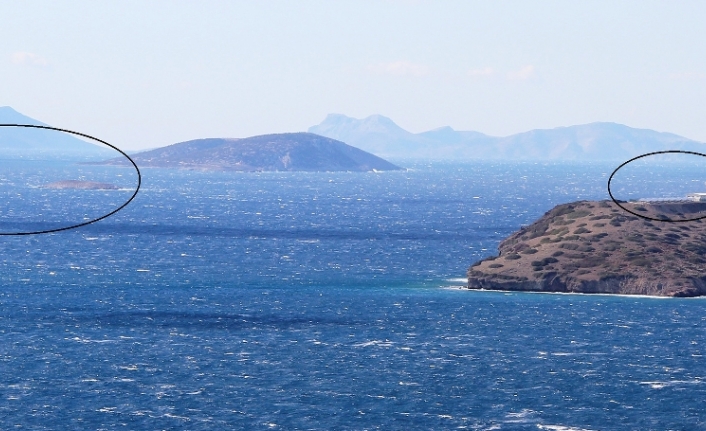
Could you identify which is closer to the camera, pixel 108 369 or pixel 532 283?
pixel 108 369

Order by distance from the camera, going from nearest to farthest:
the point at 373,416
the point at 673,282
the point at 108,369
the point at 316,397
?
the point at 373,416 → the point at 316,397 → the point at 108,369 → the point at 673,282

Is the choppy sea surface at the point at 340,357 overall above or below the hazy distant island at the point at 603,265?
below

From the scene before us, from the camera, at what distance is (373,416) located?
92.6 meters

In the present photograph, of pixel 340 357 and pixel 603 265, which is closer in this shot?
pixel 340 357

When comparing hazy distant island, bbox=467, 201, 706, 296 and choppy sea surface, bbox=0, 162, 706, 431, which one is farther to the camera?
hazy distant island, bbox=467, 201, 706, 296

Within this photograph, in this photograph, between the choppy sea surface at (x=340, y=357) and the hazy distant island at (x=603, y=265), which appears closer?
the choppy sea surface at (x=340, y=357)

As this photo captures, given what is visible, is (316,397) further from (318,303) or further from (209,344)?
(318,303)

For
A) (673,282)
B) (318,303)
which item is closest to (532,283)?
(673,282)

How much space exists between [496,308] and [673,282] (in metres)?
31.4

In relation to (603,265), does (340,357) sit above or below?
below

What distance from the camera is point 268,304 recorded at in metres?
155

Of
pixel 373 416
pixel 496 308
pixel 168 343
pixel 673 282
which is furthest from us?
pixel 673 282

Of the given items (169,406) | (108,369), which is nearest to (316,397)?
(169,406)

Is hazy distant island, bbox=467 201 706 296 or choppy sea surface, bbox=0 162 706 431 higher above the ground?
hazy distant island, bbox=467 201 706 296
